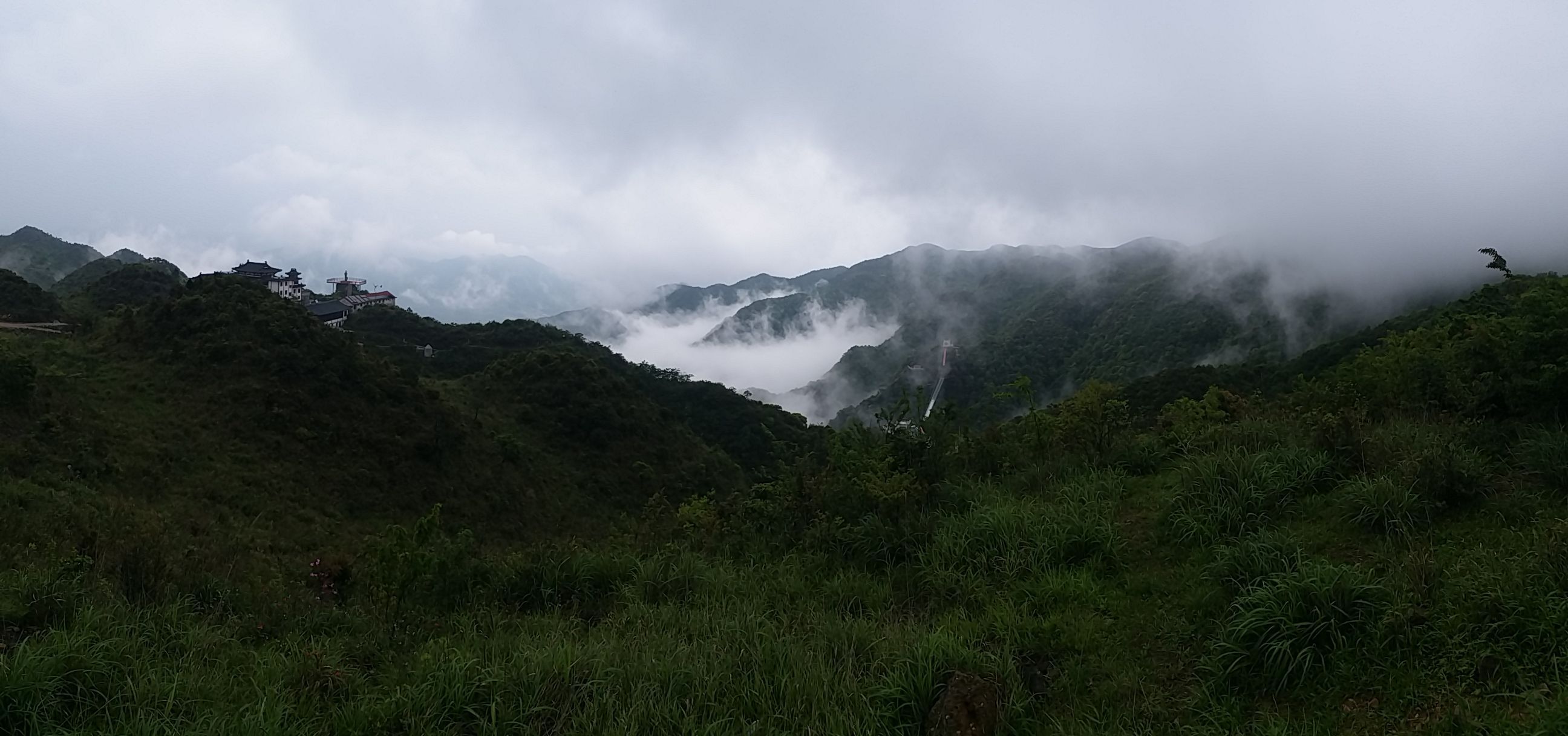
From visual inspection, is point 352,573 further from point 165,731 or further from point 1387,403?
point 1387,403

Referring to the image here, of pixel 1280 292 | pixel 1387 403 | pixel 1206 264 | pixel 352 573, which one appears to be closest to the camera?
pixel 1387 403

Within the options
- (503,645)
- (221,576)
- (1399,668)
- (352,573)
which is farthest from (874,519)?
(352,573)

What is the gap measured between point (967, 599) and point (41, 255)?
111 metres

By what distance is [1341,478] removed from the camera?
5340 millimetres

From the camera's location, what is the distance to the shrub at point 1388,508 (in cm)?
456

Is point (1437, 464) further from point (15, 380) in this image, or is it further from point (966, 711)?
point (15, 380)

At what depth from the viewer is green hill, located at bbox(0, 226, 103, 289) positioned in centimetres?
7188

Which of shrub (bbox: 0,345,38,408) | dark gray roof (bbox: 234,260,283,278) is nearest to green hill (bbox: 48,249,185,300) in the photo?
dark gray roof (bbox: 234,260,283,278)

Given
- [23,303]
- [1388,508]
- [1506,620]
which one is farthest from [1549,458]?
[23,303]

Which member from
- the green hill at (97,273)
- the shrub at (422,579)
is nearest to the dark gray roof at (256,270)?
the green hill at (97,273)

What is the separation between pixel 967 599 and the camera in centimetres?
479

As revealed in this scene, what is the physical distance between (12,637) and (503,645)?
261cm

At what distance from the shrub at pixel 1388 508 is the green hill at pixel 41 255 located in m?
89.0

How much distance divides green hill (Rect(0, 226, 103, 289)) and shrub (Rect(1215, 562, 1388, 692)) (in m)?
88.8
